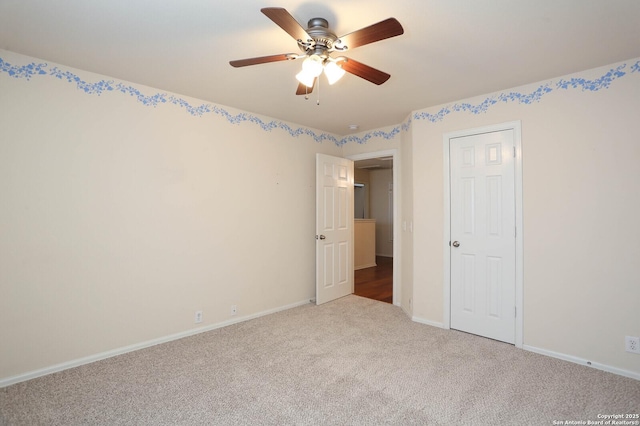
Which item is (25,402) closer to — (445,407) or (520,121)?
(445,407)

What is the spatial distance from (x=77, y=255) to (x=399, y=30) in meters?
2.83

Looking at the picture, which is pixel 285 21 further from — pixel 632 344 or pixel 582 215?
pixel 632 344

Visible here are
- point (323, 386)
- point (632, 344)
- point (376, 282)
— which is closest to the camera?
point (323, 386)

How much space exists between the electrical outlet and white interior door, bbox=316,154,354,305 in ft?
9.75

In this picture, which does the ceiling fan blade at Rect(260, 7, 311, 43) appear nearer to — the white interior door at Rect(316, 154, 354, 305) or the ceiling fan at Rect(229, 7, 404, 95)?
the ceiling fan at Rect(229, 7, 404, 95)

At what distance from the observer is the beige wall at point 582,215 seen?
2.51 m

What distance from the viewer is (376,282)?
5715 millimetres

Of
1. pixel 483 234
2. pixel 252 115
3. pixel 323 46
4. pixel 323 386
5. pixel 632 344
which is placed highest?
pixel 252 115

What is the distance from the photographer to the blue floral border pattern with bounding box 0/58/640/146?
250 cm

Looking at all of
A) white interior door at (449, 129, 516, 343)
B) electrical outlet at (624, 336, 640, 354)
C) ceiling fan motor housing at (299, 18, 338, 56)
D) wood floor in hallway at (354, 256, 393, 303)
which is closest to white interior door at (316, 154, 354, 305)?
wood floor in hallway at (354, 256, 393, 303)

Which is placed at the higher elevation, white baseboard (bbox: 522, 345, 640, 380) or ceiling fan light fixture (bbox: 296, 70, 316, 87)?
ceiling fan light fixture (bbox: 296, 70, 316, 87)

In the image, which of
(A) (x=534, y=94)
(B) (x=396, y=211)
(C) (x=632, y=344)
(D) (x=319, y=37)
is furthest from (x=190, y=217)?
(C) (x=632, y=344)

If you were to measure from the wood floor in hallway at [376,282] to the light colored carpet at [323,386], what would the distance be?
5.16ft

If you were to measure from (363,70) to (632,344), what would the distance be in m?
2.82
